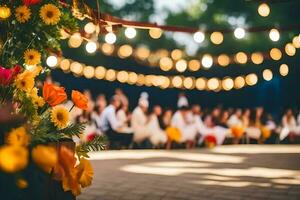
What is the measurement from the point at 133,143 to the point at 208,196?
7.93 metres

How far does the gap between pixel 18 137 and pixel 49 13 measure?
3.62ft

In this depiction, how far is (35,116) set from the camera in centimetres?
373

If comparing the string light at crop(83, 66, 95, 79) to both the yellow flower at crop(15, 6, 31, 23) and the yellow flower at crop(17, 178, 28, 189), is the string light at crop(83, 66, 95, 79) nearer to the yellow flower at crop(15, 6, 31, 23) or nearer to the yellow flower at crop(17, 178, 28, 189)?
the yellow flower at crop(15, 6, 31, 23)

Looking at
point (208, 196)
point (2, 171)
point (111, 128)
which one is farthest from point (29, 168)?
point (111, 128)

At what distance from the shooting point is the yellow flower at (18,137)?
329cm

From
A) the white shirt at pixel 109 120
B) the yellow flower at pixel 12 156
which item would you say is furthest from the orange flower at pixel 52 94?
the white shirt at pixel 109 120

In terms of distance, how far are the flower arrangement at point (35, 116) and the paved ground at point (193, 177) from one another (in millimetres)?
1529

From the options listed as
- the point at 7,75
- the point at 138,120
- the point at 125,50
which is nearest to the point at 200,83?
the point at 125,50

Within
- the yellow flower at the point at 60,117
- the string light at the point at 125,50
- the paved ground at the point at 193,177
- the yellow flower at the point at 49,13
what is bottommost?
the paved ground at the point at 193,177

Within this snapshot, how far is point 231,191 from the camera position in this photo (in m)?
5.71

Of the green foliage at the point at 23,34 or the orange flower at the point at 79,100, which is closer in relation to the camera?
the orange flower at the point at 79,100

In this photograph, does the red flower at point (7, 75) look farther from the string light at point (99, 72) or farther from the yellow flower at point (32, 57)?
the string light at point (99, 72)

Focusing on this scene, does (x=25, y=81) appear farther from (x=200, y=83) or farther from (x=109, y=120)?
(x=200, y=83)

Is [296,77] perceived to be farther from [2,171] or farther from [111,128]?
[2,171]
